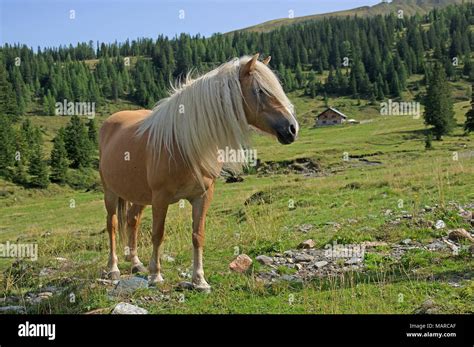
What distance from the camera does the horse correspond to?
591 cm

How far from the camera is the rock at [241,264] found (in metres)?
7.37

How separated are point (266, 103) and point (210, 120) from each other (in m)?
0.80

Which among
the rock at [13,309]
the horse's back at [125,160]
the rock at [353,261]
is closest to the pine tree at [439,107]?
the rock at [353,261]

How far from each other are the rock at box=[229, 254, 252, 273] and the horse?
2.78 feet

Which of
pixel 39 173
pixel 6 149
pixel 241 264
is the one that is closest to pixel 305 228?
pixel 241 264

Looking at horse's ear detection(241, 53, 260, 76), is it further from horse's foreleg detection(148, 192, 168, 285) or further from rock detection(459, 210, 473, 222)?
rock detection(459, 210, 473, 222)

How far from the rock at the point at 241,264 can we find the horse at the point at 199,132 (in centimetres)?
85

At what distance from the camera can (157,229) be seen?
21.7 feet

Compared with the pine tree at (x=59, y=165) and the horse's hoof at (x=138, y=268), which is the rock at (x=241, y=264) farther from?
the pine tree at (x=59, y=165)

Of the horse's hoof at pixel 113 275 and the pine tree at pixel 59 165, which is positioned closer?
the horse's hoof at pixel 113 275

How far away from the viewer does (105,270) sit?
26.0 ft

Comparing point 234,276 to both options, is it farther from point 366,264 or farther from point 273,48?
point 273,48

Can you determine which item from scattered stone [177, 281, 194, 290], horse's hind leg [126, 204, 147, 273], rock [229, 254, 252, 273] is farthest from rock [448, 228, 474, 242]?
horse's hind leg [126, 204, 147, 273]
